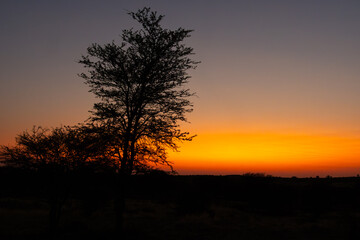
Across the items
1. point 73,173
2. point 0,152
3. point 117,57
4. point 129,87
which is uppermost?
point 117,57

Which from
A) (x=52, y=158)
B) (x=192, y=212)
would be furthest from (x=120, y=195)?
(x=192, y=212)

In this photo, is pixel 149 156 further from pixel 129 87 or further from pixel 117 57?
pixel 117 57

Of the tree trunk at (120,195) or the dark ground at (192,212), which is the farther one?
the dark ground at (192,212)

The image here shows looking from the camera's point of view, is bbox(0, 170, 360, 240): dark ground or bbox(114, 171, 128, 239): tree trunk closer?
bbox(114, 171, 128, 239): tree trunk

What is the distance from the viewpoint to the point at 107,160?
14750 mm

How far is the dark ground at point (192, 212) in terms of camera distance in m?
18.3

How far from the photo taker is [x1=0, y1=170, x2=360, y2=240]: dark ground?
1828cm

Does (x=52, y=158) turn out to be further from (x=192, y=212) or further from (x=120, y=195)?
(x=192, y=212)

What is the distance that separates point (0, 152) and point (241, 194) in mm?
36367

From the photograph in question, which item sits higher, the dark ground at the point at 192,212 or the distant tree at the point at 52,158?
the distant tree at the point at 52,158

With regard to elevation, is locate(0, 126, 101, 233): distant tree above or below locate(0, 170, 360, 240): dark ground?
above

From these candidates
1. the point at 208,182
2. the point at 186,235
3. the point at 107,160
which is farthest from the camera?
the point at 208,182

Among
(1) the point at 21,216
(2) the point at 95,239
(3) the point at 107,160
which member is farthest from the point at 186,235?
(1) the point at 21,216

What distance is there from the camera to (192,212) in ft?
104
